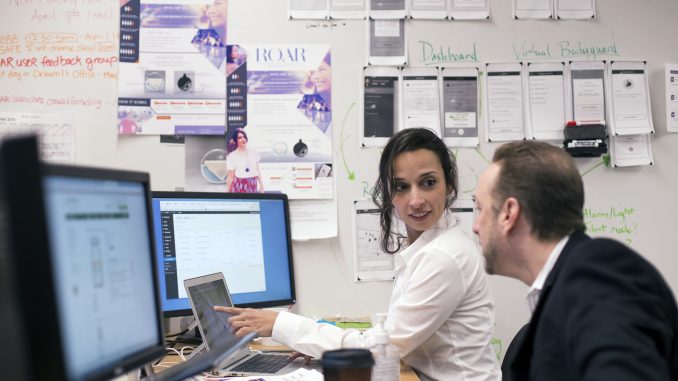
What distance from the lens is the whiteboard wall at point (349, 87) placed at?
229cm

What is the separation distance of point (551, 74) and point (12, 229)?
2146 mm

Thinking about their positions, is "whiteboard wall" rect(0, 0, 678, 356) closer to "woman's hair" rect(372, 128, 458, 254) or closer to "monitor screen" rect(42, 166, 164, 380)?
"woman's hair" rect(372, 128, 458, 254)

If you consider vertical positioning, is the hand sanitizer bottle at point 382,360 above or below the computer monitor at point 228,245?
below

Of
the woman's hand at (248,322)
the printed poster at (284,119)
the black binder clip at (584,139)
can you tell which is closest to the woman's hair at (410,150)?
the printed poster at (284,119)

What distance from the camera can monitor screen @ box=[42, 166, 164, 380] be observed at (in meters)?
0.85

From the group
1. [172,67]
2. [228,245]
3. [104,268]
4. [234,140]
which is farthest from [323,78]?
[104,268]

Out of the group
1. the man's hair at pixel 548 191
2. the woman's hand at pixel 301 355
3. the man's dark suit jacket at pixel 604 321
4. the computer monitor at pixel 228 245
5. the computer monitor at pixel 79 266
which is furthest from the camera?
the computer monitor at pixel 228 245

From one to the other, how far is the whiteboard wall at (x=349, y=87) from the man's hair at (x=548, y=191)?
1114mm

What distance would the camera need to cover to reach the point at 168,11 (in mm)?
2305

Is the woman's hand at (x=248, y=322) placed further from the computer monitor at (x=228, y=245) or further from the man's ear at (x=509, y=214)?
the man's ear at (x=509, y=214)

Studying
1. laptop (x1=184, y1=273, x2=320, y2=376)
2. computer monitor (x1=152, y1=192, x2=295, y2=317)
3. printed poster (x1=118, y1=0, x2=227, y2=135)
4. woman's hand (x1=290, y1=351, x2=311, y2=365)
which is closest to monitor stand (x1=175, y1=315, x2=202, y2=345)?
computer monitor (x1=152, y1=192, x2=295, y2=317)

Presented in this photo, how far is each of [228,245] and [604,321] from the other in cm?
143

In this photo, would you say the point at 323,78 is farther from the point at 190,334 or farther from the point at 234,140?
the point at 190,334

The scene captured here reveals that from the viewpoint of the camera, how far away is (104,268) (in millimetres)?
956
